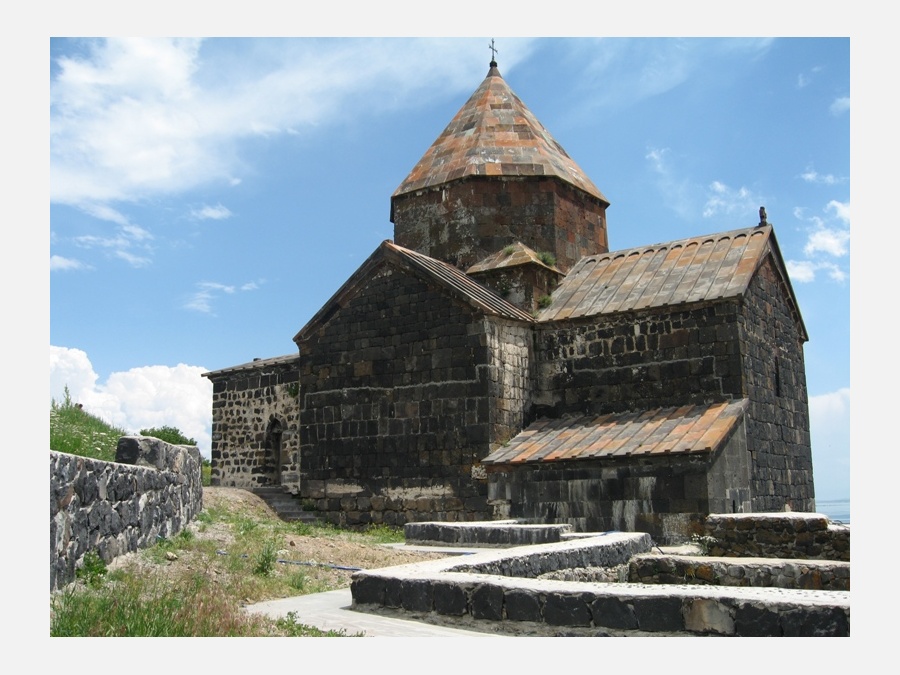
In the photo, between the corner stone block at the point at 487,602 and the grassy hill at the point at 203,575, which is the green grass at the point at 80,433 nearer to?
the grassy hill at the point at 203,575

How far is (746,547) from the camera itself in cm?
877

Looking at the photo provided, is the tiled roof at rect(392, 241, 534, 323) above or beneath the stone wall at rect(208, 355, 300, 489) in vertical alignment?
above

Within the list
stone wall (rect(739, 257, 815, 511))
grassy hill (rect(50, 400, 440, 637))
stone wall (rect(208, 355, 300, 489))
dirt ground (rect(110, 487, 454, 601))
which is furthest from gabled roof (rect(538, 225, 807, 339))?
stone wall (rect(208, 355, 300, 489))

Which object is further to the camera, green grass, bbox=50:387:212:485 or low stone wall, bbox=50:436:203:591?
green grass, bbox=50:387:212:485

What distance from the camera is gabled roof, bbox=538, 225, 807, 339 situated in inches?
Result: 497

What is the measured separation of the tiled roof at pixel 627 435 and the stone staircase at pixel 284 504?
3554mm

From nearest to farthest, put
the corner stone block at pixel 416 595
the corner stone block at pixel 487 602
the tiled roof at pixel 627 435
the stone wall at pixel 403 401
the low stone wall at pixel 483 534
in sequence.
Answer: the corner stone block at pixel 487 602 → the corner stone block at pixel 416 595 → the low stone wall at pixel 483 534 → the tiled roof at pixel 627 435 → the stone wall at pixel 403 401

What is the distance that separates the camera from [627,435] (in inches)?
461

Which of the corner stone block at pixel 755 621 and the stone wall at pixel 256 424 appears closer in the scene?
the corner stone block at pixel 755 621

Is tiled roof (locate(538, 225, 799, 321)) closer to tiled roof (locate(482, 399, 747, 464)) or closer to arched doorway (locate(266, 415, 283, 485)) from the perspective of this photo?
tiled roof (locate(482, 399, 747, 464))

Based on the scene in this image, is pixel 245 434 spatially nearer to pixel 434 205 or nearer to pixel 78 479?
pixel 434 205

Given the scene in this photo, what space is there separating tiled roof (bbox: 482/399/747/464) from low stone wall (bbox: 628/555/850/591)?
3.30 meters

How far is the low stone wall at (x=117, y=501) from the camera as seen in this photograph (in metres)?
5.41

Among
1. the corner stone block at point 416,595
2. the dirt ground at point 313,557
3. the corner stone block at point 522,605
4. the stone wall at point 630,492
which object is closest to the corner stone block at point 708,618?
the corner stone block at point 522,605
